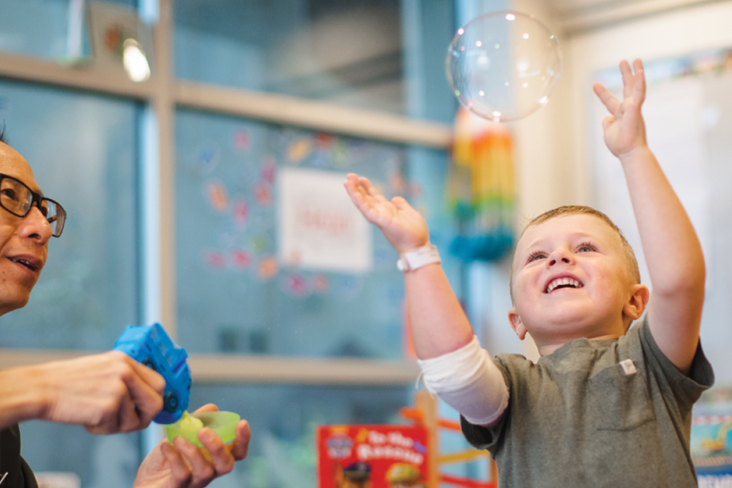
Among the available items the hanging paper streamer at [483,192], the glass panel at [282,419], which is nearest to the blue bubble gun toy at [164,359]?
the glass panel at [282,419]

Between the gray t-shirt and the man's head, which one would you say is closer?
the gray t-shirt

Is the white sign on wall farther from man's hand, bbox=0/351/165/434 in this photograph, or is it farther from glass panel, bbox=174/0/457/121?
man's hand, bbox=0/351/165/434

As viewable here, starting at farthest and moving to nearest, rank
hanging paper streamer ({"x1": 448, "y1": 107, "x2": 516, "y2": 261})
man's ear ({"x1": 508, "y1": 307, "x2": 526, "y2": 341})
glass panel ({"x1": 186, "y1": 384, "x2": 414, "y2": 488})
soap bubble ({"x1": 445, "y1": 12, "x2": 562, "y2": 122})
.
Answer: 1. hanging paper streamer ({"x1": 448, "y1": 107, "x2": 516, "y2": 261})
2. glass panel ({"x1": 186, "y1": 384, "x2": 414, "y2": 488})
3. soap bubble ({"x1": 445, "y1": 12, "x2": 562, "y2": 122})
4. man's ear ({"x1": 508, "y1": 307, "x2": 526, "y2": 341})

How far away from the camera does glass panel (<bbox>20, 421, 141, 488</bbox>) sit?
2.46 metres

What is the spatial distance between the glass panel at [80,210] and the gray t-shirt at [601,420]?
1.94 m

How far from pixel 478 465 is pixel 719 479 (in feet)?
4.22

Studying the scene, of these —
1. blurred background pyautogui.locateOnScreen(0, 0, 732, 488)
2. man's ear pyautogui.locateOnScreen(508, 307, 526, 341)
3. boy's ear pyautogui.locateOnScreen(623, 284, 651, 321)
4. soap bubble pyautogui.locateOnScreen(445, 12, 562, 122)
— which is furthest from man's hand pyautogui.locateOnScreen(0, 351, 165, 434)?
blurred background pyautogui.locateOnScreen(0, 0, 732, 488)

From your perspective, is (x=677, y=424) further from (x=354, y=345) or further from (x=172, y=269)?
(x=354, y=345)

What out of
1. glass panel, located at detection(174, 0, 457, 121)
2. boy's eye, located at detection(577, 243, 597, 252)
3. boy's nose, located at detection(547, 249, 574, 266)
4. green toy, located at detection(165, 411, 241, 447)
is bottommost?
green toy, located at detection(165, 411, 241, 447)

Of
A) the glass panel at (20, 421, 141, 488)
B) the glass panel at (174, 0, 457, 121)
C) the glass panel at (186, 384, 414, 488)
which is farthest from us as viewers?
the glass panel at (174, 0, 457, 121)

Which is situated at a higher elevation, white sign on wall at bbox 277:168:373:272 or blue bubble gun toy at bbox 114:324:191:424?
white sign on wall at bbox 277:168:373:272

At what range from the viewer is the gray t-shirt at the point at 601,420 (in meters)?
0.87

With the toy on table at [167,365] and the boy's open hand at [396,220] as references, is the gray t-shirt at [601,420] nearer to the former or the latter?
the boy's open hand at [396,220]

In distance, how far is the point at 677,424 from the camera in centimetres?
91
